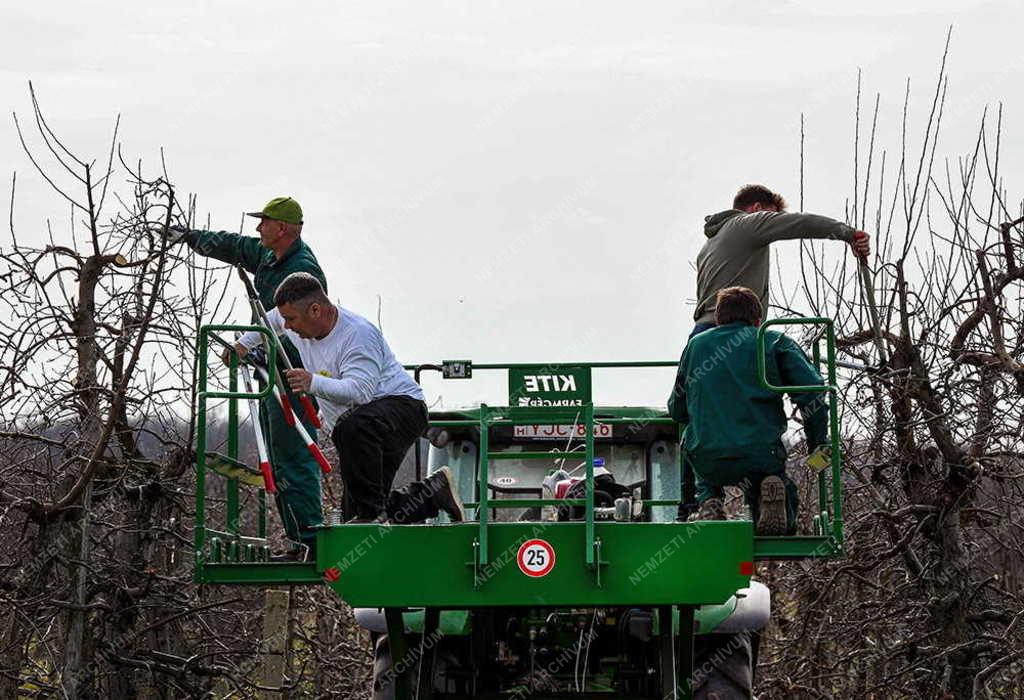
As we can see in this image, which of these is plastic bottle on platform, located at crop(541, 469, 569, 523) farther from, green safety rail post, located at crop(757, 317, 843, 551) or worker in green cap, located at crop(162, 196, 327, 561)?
green safety rail post, located at crop(757, 317, 843, 551)

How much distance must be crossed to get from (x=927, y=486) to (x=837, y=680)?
2493 mm

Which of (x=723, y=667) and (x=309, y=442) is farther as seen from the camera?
(x=723, y=667)

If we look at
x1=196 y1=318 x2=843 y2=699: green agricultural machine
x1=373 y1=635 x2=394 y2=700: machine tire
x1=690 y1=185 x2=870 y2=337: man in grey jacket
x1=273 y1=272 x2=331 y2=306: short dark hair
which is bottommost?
x1=373 y1=635 x2=394 y2=700: machine tire

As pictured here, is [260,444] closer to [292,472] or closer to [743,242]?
[292,472]

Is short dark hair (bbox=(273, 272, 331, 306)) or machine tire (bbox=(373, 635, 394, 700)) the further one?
machine tire (bbox=(373, 635, 394, 700))

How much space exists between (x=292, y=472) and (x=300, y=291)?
0.99m

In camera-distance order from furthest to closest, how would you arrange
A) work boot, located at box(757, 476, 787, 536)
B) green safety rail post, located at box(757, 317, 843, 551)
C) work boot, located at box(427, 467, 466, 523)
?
work boot, located at box(427, 467, 466, 523) < work boot, located at box(757, 476, 787, 536) < green safety rail post, located at box(757, 317, 843, 551)

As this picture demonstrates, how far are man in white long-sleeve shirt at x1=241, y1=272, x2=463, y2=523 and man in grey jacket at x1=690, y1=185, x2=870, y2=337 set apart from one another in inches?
68.7

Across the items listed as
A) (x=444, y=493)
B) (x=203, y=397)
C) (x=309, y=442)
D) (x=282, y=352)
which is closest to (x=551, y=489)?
(x=444, y=493)

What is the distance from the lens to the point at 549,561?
7078 millimetres

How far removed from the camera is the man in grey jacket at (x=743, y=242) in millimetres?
8828

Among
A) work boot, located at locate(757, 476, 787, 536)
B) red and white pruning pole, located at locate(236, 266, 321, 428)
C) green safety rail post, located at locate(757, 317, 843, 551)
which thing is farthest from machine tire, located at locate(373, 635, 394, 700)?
green safety rail post, located at locate(757, 317, 843, 551)

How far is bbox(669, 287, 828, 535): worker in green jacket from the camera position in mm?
7711

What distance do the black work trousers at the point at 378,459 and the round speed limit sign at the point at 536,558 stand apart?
38.8 inches
